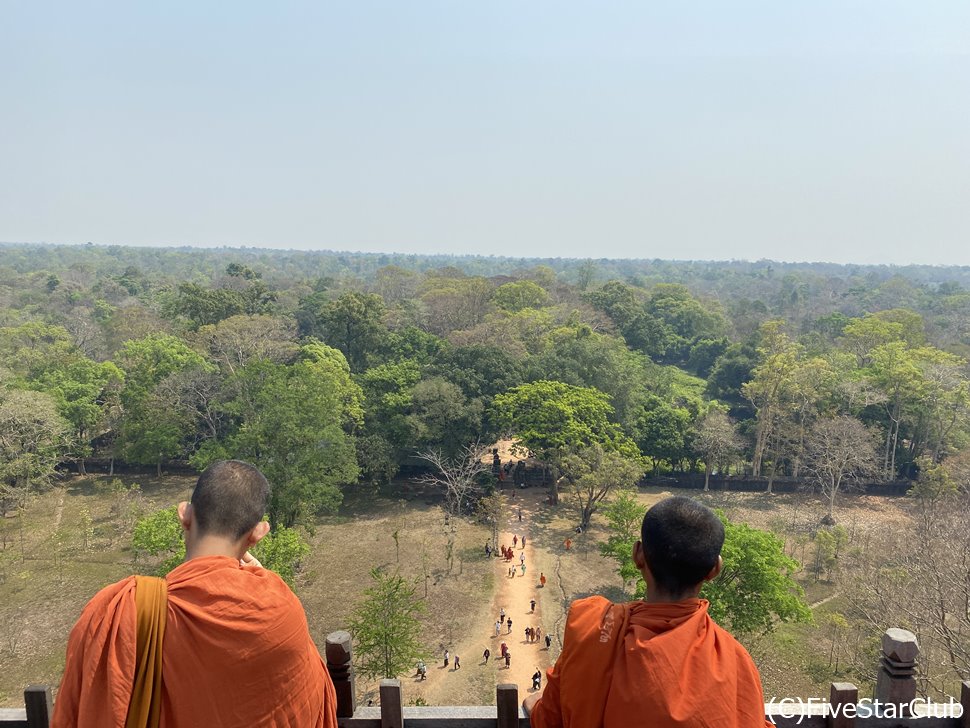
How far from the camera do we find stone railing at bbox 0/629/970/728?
10.6 ft

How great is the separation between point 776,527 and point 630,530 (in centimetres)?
732

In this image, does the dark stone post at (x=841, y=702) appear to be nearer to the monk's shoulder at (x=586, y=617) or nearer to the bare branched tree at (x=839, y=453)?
the monk's shoulder at (x=586, y=617)

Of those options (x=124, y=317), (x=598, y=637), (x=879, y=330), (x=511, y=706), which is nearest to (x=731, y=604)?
(x=511, y=706)

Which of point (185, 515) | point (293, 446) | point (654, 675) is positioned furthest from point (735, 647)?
point (293, 446)

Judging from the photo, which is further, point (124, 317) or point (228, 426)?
point (124, 317)

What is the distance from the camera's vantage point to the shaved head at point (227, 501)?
241 centimetres

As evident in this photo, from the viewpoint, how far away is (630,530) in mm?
17469

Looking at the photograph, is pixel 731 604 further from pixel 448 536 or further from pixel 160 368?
pixel 160 368

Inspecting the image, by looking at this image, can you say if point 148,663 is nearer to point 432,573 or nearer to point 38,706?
point 38,706

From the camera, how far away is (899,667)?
11.4 ft

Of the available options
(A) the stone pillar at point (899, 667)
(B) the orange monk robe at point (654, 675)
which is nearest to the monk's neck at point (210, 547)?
(B) the orange monk robe at point (654, 675)

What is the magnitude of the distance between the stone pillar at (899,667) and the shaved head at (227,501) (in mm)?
3605

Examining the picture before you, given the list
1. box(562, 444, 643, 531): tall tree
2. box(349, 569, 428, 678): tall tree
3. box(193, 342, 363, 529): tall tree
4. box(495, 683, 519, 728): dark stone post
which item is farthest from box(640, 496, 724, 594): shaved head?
box(562, 444, 643, 531): tall tree

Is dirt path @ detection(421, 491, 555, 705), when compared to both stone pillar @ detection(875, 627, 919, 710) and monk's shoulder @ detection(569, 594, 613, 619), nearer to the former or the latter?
stone pillar @ detection(875, 627, 919, 710)
